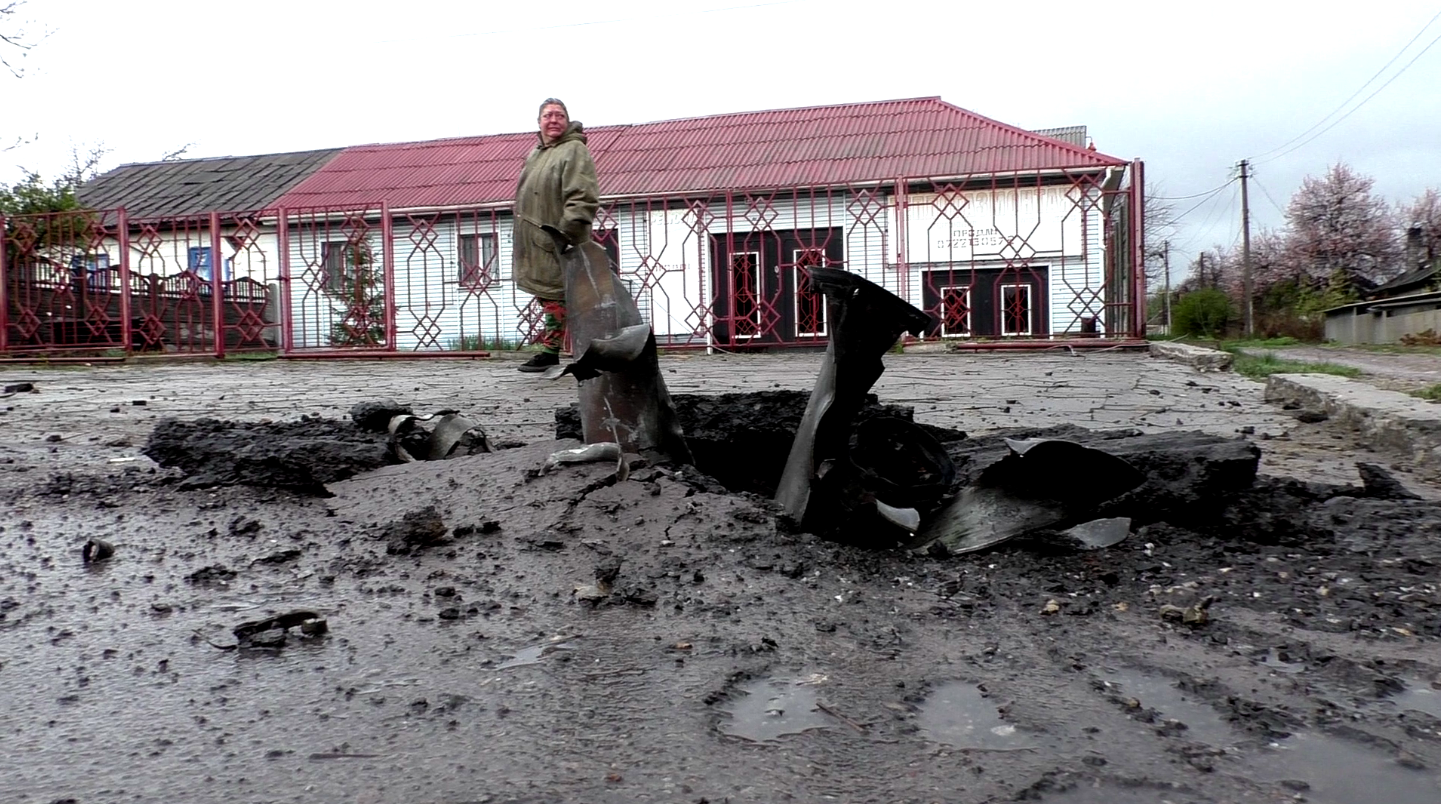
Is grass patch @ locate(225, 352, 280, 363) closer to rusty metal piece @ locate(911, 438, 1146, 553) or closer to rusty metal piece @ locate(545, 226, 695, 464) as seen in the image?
rusty metal piece @ locate(545, 226, 695, 464)

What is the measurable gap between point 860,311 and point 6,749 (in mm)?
1918

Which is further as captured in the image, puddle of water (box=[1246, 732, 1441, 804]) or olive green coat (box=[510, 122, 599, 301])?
olive green coat (box=[510, 122, 599, 301])

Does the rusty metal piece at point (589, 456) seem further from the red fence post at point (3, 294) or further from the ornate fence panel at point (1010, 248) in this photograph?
the red fence post at point (3, 294)

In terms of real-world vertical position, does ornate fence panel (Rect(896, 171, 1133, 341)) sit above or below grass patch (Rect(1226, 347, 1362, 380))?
above

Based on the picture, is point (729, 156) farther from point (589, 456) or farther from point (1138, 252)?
point (589, 456)

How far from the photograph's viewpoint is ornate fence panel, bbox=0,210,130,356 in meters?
14.5

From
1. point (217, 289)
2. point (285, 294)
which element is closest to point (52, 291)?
point (217, 289)

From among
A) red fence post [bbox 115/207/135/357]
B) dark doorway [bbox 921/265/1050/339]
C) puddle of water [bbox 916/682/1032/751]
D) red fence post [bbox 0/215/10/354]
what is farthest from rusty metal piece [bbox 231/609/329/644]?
red fence post [bbox 0/215/10/354]

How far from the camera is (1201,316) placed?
3106cm

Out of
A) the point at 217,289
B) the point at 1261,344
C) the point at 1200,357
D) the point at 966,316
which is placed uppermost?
the point at 217,289

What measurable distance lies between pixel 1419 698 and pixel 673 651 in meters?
1.23

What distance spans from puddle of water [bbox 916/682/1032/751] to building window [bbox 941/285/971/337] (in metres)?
11.7

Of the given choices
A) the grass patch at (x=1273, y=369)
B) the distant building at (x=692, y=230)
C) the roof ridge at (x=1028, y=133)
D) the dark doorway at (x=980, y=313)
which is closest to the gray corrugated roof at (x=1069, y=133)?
the distant building at (x=692, y=230)

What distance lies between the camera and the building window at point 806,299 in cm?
1341
